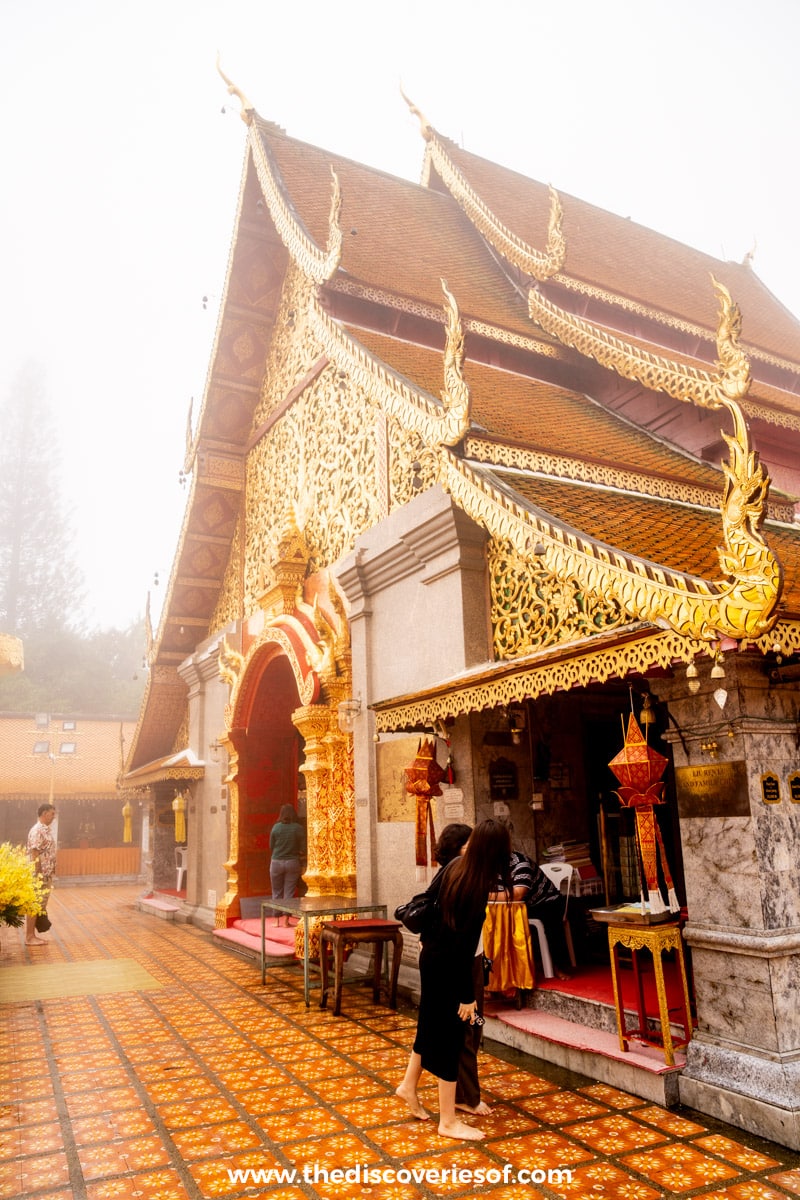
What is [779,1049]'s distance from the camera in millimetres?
3088

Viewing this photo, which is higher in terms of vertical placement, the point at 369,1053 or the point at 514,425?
the point at 514,425

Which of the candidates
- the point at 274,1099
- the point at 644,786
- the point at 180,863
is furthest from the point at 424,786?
the point at 180,863

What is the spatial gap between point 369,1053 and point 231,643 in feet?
17.8

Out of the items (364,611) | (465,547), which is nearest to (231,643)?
(364,611)

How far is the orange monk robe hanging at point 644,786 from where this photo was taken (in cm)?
363

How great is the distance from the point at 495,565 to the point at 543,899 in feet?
Answer: 6.10

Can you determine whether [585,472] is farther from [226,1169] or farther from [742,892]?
[226,1169]

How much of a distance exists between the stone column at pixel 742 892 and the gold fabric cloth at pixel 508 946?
1106 millimetres

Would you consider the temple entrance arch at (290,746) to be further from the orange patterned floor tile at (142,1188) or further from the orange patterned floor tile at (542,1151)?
the orange patterned floor tile at (142,1188)

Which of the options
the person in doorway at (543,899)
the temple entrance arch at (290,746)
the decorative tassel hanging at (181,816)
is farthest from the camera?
the decorative tassel hanging at (181,816)

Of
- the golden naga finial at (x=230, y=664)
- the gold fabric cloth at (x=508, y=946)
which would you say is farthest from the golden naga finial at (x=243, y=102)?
the gold fabric cloth at (x=508, y=946)

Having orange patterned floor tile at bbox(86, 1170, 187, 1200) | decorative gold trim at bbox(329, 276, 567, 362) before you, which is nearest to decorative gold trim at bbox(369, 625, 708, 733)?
orange patterned floor tile at bbox(86, 1170, 187, 1200)

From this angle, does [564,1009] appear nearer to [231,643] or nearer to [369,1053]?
[369,1053]

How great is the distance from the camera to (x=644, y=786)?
12.0 ft
